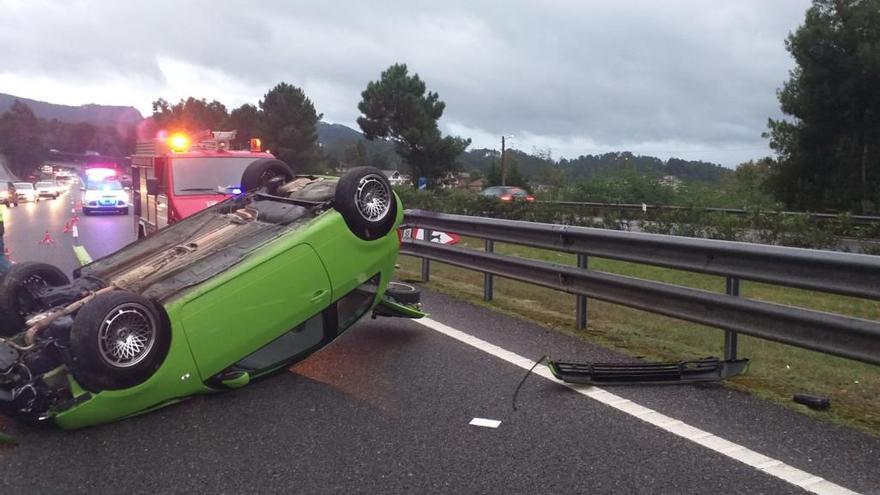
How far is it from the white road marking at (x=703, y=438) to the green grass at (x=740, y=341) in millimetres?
848

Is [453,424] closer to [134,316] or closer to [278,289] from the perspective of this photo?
[278,289]

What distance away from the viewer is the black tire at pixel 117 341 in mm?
3805

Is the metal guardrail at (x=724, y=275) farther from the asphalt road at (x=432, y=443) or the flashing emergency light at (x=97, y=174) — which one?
the flashing emergency light at (x=97, y=174)

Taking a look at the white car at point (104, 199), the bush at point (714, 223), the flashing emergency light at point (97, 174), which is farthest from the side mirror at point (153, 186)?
the flashing emergency light at point (97, 174)

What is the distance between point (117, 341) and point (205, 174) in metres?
7.82

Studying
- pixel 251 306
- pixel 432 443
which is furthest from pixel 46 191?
pixel 432 443

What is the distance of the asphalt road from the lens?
11.2 feet

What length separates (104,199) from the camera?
1182 inches

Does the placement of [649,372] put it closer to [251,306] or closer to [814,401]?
[814,401]

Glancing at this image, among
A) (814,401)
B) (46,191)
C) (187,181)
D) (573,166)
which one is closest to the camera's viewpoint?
→ (814,401)

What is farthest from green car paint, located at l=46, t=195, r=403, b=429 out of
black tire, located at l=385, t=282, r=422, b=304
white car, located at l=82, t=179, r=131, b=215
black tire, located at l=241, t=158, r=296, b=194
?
white car, located at l=82, t=179, r=131, b=215

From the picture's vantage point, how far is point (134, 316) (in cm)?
398

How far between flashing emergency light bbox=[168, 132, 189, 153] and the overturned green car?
7061 millimetres

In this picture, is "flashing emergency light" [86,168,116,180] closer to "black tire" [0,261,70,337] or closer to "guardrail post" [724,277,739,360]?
"black tire" [0,261,70,337]
